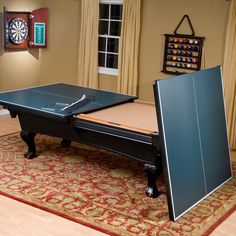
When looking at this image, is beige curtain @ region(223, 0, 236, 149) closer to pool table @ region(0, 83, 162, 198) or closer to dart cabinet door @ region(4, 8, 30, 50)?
pool table @ region(0, 83, 162, 198)

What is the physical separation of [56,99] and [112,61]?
2501mm

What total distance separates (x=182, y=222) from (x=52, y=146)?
2559mm

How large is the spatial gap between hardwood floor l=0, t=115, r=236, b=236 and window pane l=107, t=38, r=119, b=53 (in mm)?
4045

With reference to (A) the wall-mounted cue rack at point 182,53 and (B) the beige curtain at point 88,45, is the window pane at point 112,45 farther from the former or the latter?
(A) the wall-mounted cue rack at point 182,53

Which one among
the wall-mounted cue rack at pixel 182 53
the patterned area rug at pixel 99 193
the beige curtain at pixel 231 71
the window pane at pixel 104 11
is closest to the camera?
the patterned area rug at pixel 99 193

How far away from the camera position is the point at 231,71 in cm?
621

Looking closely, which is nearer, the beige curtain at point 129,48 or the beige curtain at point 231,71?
the beige curtain at point 231,71

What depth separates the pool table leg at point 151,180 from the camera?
448 cm

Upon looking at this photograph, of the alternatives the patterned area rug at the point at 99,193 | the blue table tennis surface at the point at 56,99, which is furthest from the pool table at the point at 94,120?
the patterned area rug at the point at 99,193

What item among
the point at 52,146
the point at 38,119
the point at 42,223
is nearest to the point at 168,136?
the point at 42,223

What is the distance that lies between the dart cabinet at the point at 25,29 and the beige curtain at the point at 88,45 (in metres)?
0.76

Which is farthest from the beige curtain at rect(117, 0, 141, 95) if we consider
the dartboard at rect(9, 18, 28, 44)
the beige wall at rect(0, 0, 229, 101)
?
the dartboard at rect(9, 18, 28, 44)

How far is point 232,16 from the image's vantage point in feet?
20.0

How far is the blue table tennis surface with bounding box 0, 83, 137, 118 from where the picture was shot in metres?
4.96
